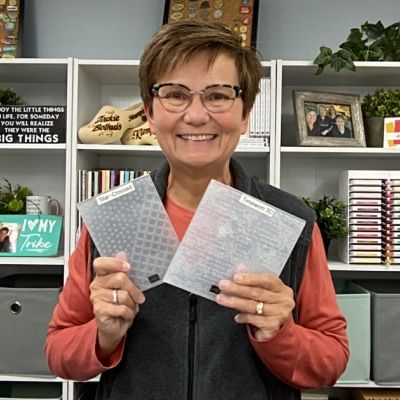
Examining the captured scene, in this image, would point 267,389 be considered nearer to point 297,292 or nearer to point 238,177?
point 297,292

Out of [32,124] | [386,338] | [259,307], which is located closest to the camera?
[259,307]

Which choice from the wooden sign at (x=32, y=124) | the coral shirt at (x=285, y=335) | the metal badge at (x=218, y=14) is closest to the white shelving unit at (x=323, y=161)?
the metal badge at (x=218, y=14)

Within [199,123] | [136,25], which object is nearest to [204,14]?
[136,25]

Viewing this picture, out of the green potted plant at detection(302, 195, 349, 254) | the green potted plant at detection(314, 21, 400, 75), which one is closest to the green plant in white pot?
the green potted plant at detection(314, 21, 400, 75)

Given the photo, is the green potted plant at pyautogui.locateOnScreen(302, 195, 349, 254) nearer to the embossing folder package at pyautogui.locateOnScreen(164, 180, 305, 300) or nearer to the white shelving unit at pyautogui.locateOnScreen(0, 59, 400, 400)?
the white shelving unit at pyautogui.locateOnScreen(0, 59, 400, 400)

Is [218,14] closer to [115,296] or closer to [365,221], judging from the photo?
[365,221]

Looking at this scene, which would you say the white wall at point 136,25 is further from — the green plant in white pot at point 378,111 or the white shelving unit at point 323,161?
the green plant in white pot at point 378,111

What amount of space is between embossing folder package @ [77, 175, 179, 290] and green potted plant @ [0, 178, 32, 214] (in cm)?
144

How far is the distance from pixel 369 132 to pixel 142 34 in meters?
1.05

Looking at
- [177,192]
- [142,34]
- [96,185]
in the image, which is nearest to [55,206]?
[96,185]

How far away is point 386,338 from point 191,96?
1484 millimetres

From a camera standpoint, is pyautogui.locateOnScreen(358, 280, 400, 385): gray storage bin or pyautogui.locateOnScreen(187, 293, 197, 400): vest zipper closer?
pyautogui.locateOnScreen(187, 293, 197, 400): vest zipper

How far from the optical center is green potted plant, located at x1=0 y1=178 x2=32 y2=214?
222cm

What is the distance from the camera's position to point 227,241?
2.87ft
